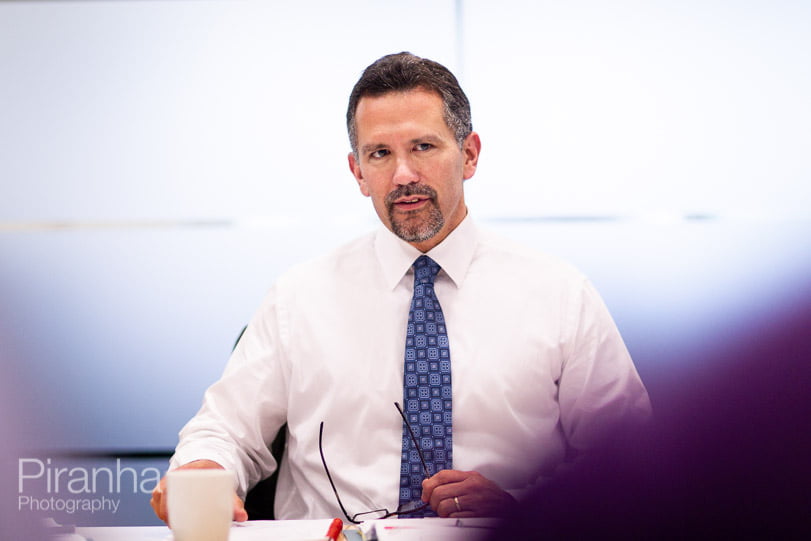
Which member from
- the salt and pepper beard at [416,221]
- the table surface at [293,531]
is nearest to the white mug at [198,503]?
the table surface at [293,531]

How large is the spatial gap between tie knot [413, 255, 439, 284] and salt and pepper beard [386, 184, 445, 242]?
0.04m

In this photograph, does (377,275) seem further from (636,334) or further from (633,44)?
(633,44)

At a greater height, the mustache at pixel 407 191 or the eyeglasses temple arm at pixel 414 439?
the mustache at pixel 407 191

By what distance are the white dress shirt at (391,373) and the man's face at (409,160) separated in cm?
6

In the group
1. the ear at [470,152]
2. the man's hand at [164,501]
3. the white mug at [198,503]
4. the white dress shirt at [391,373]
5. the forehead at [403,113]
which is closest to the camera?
the white mug at [198,503]

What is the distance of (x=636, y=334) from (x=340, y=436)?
1.21 meters

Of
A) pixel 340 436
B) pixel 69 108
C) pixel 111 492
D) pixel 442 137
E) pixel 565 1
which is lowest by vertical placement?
pixel 111 492

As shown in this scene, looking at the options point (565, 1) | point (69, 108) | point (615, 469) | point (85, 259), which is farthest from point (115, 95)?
point (615, 469)

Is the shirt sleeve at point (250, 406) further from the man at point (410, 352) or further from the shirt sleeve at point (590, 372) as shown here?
the shirt sleeve at point (590, 372)

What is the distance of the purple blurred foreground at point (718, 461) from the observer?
0.95 feet

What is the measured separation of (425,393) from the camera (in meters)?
1.51

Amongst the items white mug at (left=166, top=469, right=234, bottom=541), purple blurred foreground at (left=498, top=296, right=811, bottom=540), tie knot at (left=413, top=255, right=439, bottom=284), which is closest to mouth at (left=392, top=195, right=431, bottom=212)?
tie knot at (left=413, top=255, right=439, bottom=284)

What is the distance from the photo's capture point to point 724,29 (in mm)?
2461

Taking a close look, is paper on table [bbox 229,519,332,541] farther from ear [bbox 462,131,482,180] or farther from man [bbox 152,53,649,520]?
ear [bbox 462,131,482,180]
